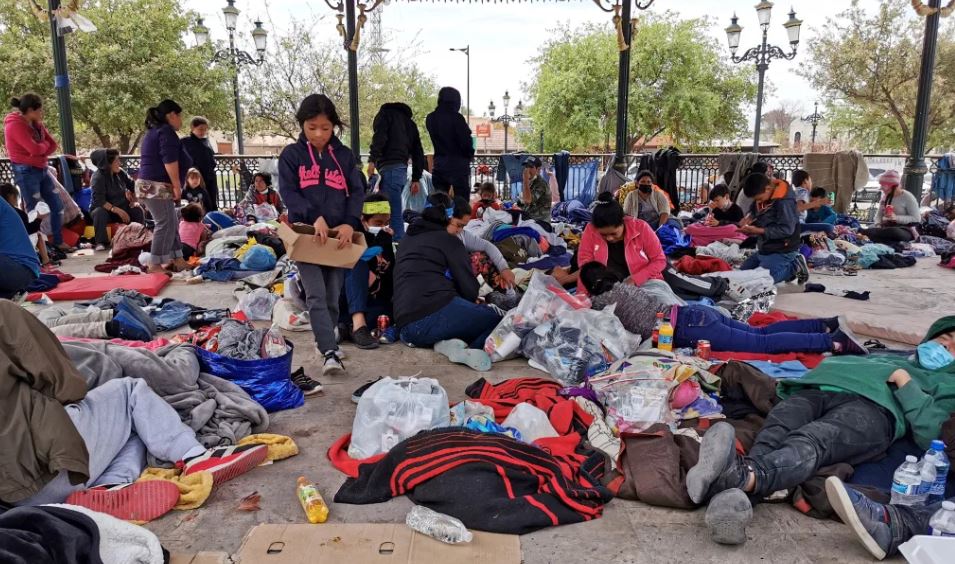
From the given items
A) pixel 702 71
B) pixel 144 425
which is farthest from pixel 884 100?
pixel 144 425

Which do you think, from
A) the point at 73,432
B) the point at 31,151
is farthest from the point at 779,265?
the point at 31,151

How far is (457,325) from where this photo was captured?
16.1 ft

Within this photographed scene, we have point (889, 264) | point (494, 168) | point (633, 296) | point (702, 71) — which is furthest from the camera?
point (702, 71)

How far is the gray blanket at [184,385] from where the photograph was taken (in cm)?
323

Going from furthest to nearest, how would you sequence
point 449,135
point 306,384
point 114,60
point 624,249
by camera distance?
1. point 114,60
2. point 449,135
3. point 624,249
4. point 306,384

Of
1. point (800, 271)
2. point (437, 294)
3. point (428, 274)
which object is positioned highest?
point (428, 274)

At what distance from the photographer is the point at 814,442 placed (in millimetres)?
2982

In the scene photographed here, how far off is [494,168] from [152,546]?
11.8 meters

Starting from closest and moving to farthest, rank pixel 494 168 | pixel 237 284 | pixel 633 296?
pixel 633 296 → pixel 237 284 → pixel 494 168

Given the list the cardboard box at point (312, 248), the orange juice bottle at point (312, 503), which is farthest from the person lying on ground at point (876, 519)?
the cardboard box at point (312, 248)

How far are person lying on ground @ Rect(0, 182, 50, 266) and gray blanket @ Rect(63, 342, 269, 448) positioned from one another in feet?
16.3

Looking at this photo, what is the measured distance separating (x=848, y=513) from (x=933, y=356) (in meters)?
1.23

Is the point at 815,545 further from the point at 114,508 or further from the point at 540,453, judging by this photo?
the point at 114,508

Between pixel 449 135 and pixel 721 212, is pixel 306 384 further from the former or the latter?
pixel 721 212
